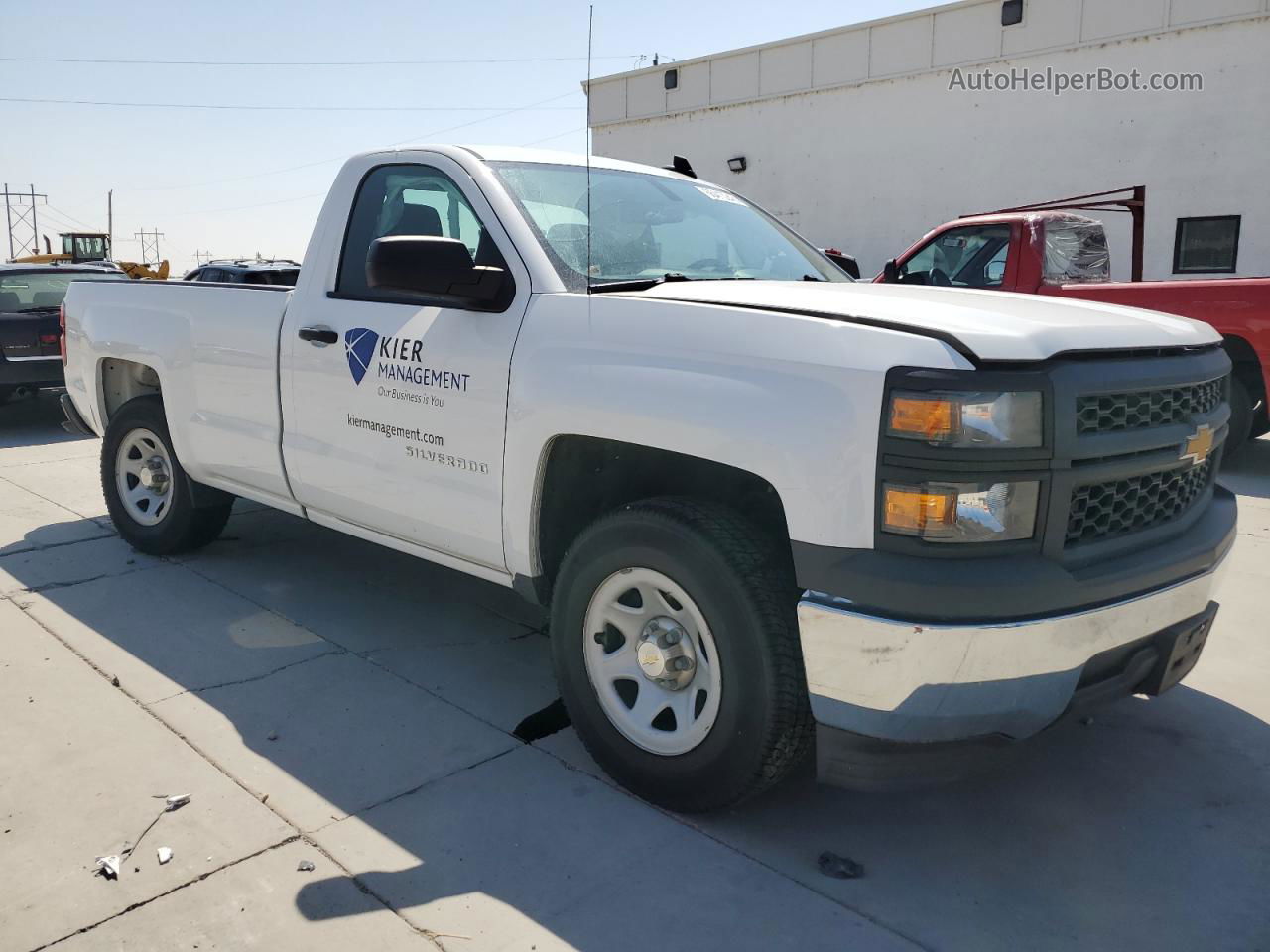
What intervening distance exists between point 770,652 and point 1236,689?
234 centimetres

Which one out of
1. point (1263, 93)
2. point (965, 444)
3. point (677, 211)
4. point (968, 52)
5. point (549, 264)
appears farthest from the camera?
point (968, 52)

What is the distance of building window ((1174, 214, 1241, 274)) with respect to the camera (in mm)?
13703

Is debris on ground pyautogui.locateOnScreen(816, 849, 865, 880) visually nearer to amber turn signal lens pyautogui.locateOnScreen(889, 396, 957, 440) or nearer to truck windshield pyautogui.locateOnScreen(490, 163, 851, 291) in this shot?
amber turn signal lens pyautogui.locateOnScreen(889, 396, 957, 440)

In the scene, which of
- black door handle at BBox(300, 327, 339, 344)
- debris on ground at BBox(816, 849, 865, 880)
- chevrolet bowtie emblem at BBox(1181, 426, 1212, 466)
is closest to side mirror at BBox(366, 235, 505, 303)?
black door handle at BBox(300, 327, 339, 344)

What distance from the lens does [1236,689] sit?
3855mm

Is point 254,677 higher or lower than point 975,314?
lower

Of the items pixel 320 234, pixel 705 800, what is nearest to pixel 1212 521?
pixel 705 800

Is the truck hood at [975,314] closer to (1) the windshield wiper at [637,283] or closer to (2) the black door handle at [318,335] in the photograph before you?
(1) the windshield wiper at [637,283]

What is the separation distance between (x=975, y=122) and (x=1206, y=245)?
3841 mm

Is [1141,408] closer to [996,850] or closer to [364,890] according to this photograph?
[996,850]

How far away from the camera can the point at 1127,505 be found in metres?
2.62

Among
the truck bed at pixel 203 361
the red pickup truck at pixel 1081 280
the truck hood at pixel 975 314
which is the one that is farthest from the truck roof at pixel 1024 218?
the truck bed at pixel 203 361

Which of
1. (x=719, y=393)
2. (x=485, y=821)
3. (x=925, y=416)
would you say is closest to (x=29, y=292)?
(x=485, y=821)

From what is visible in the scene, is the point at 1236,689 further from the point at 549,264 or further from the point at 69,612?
the point at 69,612
